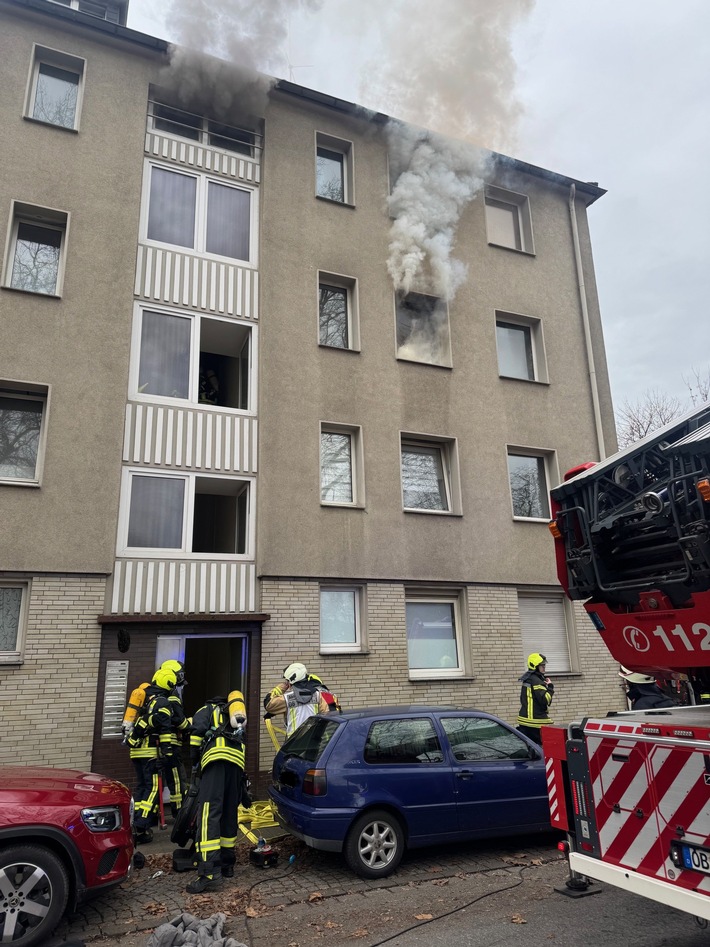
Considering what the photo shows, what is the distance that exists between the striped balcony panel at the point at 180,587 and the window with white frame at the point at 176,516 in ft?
0.78

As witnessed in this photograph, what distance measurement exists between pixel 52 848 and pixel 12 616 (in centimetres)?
482

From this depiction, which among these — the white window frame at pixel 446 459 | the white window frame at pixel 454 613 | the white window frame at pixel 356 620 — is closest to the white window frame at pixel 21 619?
the white window frame at pixel 356 620

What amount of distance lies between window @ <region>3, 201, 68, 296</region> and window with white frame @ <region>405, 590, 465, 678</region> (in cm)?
775

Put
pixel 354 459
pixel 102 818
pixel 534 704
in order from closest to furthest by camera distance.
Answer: pixel 102 818, pixel 534 704, pixel 354 459

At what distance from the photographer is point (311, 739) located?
684 centimetres

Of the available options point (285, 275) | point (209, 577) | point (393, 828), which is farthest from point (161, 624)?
point (285, 275)

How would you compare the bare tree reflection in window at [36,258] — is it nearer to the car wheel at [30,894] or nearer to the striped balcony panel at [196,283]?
the striped balcony panel at [196,283]

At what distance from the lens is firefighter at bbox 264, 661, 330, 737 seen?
8.59 metres

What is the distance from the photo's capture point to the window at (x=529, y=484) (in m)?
13.3

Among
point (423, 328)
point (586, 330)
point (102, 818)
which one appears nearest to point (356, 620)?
point (423, 328)

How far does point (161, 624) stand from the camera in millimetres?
9633

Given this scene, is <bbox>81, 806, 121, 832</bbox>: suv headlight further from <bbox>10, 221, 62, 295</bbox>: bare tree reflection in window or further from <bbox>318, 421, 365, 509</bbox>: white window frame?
<bbox>10, 221, 62, 295</bbox>: bare tree reflection in window

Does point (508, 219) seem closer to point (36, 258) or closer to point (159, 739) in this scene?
point (36, 258)

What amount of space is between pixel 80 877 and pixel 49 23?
1253cm
